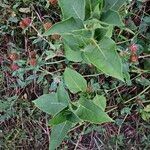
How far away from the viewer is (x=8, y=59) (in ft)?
7.54

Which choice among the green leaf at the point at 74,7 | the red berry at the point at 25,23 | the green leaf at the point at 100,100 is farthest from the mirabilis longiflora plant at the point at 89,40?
the red berry at the point at 25,23

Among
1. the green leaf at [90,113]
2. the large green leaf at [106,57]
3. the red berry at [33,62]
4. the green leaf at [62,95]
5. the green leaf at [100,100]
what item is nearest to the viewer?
the large green leaf at [106,57]

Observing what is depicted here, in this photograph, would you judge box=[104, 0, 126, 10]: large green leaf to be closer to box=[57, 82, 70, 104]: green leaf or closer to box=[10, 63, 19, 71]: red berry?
box=[57, 82, 70, 104]: green leaf

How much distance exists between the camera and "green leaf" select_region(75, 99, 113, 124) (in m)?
1.60

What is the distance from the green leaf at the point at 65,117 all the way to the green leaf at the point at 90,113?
46 mm

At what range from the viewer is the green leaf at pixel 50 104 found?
1.79 meters

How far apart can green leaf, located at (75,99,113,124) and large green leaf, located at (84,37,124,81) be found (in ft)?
0.63

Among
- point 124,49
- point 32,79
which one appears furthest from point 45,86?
point 124,49

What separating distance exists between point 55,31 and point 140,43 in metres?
0.63

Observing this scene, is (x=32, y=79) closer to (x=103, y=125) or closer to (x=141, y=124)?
(x=103, y=125)

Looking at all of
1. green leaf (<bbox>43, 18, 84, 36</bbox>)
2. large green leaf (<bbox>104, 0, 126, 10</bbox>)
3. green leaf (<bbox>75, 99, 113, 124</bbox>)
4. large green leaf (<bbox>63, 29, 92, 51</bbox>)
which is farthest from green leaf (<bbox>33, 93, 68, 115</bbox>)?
large green leaf (<bbox>104, 0, 126, 10</bbox>)

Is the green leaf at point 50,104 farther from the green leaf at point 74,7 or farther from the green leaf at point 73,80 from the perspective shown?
the green leaf at point 74,7

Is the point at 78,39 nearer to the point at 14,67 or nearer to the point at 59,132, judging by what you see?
the point at 59,132

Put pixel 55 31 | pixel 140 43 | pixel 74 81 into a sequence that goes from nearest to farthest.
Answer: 1. pixel 55 31
2. pixel 74 81
3. pixel 140 43
